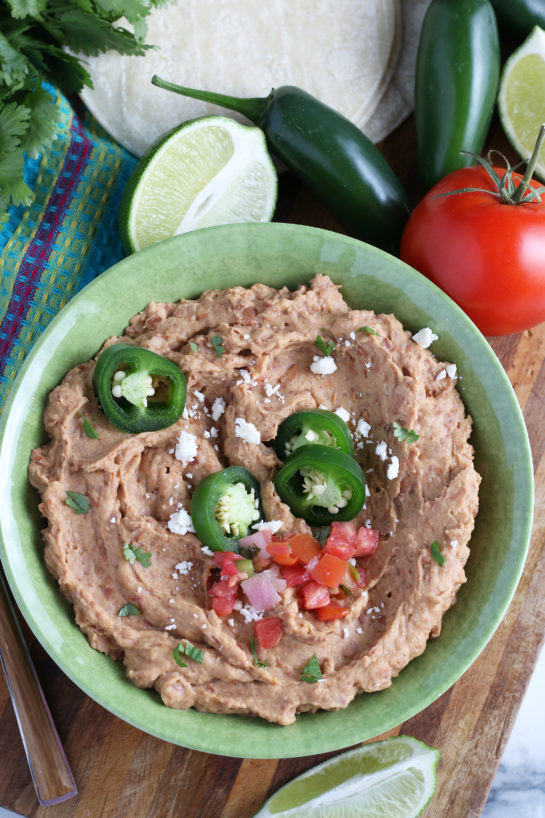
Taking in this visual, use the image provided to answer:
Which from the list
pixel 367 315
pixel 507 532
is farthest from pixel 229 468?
pixel 507 532

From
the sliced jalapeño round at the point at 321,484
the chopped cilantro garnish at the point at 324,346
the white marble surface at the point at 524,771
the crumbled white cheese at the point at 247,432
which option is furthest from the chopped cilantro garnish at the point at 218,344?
the white marble surface at the point at 524,771

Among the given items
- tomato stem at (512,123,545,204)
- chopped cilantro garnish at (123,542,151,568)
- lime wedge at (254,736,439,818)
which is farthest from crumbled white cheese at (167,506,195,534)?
tomato stem at (512,123,545,204)

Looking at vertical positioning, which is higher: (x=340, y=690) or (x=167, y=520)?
(x=167, y=520)

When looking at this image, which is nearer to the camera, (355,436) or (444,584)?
(444,584)

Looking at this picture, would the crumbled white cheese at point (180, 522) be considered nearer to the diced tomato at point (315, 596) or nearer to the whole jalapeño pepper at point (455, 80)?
the diced tomato at point (315, 596)

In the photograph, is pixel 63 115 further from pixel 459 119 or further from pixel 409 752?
pixel 409 752

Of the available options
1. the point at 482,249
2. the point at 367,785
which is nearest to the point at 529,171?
the point at 482,249

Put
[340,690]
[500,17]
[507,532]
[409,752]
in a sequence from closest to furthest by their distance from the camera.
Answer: [340,690]
[507,532]
[409,752]
[500,17]
